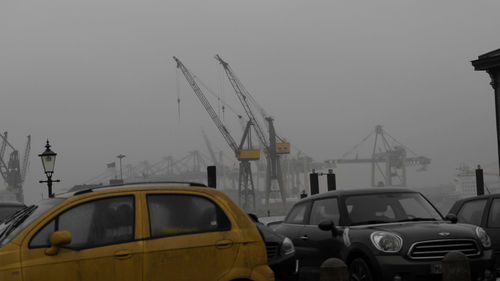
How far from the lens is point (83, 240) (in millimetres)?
7324

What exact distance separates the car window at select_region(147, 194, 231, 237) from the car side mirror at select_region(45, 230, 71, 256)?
2.71ft

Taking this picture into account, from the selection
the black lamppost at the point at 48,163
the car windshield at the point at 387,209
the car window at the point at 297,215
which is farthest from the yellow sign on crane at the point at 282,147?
the car windshield at the point at 387,209

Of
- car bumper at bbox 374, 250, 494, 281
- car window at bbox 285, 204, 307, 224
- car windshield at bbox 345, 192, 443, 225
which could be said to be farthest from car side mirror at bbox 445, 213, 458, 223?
car window at bbox 285, 204, 307, 224

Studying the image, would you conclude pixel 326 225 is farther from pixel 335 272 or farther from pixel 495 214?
pixel 495 214

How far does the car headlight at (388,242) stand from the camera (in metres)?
10.0

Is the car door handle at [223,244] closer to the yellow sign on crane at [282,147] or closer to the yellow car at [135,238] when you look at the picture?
the yellow car at [135,238]

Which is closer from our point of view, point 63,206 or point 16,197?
point 63,206

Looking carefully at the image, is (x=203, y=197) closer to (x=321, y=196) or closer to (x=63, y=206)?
(x=63, y=206)

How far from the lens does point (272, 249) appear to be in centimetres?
909

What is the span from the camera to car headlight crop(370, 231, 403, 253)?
1002 cm

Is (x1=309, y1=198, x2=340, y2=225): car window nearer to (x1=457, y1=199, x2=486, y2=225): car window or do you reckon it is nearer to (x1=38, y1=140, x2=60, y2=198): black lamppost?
(x1=457, y1=199, x2=486, y2=225): car window

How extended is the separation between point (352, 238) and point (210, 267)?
348 centimetres

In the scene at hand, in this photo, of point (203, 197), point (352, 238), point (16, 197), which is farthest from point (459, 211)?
point (16, 197)

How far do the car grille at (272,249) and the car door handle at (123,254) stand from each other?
220 cm
